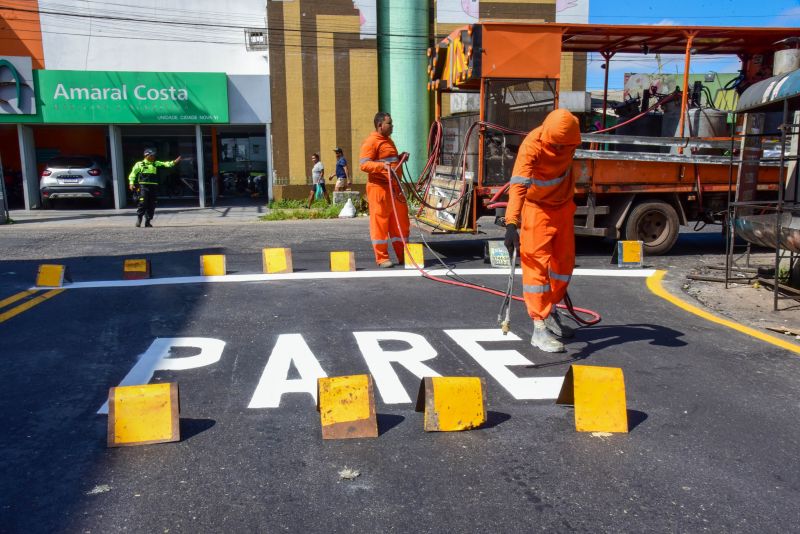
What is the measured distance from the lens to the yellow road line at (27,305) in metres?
6.67

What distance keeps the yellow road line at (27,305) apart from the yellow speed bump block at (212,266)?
1.70 m

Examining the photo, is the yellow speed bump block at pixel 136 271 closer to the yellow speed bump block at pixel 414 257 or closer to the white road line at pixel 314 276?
the white road line at pixel 314 276

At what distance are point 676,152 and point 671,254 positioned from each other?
5.68ft

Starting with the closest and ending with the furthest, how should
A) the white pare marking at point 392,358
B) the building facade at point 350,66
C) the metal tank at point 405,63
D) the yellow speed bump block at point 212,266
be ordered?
the white pare marking at point 392,358 < the yellow speed bump block at point 212,266 < the building facade at point 350,66 < the metal tank at point 405,63

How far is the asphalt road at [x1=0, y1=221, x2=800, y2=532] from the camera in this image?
3.09 meters

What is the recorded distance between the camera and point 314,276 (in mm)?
8758

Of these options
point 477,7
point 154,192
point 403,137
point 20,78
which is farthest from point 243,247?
point 477,7

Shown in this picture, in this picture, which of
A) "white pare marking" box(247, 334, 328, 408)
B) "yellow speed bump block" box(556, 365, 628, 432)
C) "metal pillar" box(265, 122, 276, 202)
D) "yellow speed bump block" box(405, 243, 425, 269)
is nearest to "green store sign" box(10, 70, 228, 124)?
"metal pillar" box(265, 122, 276, 202)

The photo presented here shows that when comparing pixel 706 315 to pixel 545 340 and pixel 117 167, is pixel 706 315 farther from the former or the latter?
pixel 117 167

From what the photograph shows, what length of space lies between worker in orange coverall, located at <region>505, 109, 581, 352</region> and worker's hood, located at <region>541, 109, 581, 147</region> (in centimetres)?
2

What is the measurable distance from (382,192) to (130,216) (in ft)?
40.1

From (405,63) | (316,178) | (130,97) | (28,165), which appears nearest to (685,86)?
(316,178)

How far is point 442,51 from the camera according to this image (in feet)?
36.8

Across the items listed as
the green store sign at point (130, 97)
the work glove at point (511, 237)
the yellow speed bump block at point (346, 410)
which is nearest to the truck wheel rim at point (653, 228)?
the work glove at point (511, 237)
